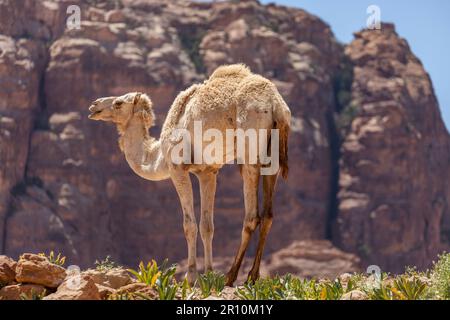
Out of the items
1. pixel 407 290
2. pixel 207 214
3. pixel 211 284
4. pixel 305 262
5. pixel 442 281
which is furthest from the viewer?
pixel 305 262

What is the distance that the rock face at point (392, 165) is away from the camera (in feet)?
246

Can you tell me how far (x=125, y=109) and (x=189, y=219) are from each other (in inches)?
121

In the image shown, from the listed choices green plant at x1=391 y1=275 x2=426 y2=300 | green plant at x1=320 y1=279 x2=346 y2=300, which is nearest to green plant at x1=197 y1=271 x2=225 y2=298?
green plant at x1=320 y1=279 x2=346 y2=300

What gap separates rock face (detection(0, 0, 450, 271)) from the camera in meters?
68.2

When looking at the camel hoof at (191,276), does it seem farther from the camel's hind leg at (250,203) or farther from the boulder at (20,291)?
the boulder at (20,291)

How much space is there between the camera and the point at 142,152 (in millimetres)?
16031

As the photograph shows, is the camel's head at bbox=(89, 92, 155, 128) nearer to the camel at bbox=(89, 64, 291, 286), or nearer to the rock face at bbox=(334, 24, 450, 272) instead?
the camel at bbox=(89, 64, 291, 286)

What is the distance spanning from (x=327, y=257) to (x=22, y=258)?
59.5 m

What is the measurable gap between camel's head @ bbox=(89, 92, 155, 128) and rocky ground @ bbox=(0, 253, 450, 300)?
169 inches

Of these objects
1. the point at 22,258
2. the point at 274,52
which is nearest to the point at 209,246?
the point at 22,258

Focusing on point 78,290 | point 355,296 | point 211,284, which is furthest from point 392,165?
point 78,290

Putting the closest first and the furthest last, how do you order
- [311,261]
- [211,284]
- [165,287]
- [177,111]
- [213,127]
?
[165,287], [211,284], [213,127], [177,111], [311,261]

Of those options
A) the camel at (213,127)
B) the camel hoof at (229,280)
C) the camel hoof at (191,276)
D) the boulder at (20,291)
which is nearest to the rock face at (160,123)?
the camel at (213,127)

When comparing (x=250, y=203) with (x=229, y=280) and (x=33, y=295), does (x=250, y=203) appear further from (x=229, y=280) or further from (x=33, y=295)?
(x=33, y=295)
